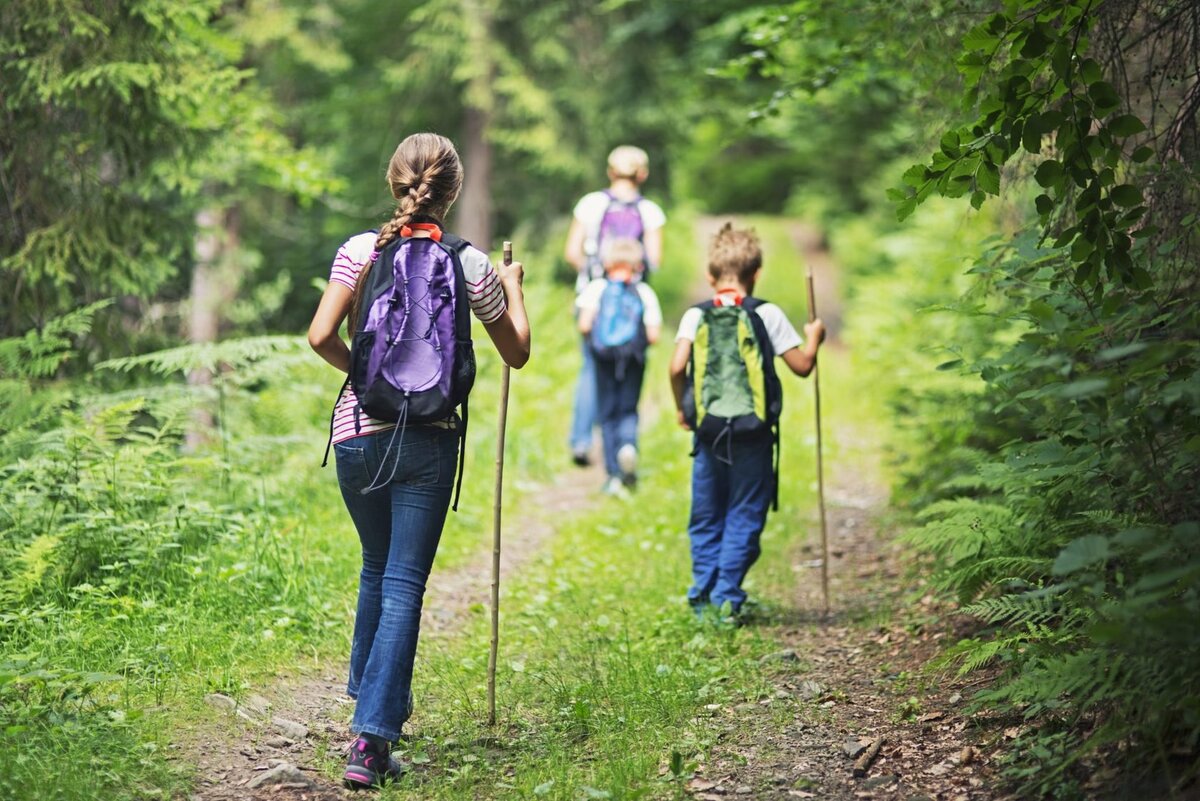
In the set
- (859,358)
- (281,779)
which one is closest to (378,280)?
(281,779)

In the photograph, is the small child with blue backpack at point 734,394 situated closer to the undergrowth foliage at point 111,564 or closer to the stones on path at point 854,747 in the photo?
the stones on path at point 854,747

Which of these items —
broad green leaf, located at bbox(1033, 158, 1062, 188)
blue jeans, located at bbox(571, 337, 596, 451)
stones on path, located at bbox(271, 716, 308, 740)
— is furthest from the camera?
blue jeans, located at bbox(571, 337, 596, 451)

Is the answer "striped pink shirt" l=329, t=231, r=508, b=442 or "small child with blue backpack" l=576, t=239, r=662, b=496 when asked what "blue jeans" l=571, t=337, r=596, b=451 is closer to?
"small child with blue backpack" l=576, t=239, r=662, b=496

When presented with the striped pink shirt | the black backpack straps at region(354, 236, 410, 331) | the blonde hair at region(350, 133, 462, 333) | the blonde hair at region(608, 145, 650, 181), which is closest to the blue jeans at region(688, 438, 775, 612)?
the striped pink shirt

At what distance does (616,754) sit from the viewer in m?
4.50

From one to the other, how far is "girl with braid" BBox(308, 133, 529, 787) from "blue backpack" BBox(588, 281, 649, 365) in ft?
15.8

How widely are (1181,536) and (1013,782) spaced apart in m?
1.18

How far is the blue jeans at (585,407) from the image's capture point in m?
9.90

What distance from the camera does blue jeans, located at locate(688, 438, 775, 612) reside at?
641 cm

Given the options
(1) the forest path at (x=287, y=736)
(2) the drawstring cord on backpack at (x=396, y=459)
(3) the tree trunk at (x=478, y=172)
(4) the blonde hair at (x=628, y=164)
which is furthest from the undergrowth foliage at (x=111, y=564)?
(3) the tree trunk at (x=478, y=172)

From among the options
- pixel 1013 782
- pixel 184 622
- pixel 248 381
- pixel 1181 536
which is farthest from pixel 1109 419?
pixel 248 381

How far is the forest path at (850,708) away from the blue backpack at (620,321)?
2185mm

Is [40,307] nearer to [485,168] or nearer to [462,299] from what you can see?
[462,299]

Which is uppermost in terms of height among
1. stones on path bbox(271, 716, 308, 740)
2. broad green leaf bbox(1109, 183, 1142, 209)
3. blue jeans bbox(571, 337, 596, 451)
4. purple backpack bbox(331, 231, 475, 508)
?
blue jeans bbox(571, 337, 596, 451)
